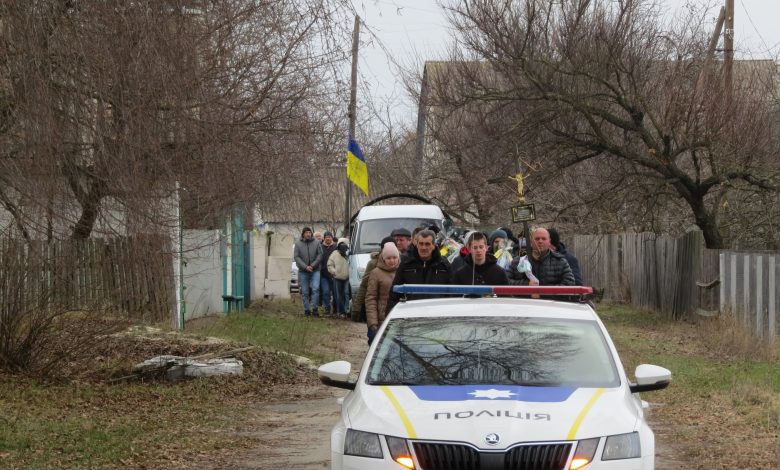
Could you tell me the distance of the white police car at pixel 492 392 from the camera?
6.32 metres

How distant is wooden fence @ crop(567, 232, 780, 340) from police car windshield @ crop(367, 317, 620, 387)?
11538 millimetres

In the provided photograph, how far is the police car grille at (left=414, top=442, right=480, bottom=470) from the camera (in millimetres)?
6273

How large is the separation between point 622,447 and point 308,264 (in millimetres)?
21048

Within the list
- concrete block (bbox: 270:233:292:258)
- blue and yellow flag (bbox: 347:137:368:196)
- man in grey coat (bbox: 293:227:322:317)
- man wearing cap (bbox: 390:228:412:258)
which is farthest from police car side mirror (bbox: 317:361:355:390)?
concrete block (bbox: 270:233:292:258)

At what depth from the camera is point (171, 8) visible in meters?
9.95

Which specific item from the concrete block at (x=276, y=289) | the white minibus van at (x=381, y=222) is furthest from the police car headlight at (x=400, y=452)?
the concrete block at (x=276, y=289)

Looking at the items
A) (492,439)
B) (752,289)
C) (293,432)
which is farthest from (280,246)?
(492,439)

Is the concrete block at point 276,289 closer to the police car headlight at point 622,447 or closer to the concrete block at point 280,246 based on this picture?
the concrete block at point 280,246

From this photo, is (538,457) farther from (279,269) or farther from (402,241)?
(279,269)

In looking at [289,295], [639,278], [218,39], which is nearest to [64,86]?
[218,39]

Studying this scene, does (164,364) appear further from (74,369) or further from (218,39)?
(218,39)

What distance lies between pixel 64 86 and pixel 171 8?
1.20 m

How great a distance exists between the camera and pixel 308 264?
89.5ft

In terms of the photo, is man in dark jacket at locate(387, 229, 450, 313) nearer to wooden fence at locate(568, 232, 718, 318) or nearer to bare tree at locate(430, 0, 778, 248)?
bare tree at locate(430, 0, 778, 248)
